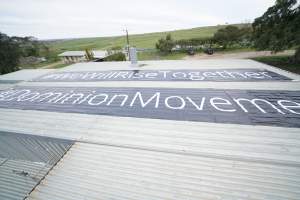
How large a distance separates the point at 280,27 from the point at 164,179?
906 inches

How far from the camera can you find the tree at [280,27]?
1864cm

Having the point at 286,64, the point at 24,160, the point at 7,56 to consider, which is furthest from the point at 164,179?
the point at 7,56

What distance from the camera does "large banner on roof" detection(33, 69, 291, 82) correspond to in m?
9.62

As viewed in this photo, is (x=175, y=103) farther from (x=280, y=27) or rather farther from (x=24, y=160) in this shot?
(x=280, y=27)

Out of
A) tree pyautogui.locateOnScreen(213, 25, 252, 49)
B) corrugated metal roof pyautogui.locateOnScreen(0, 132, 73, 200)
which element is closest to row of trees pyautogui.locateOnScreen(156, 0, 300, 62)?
tree pyautogui.locateOnScreen(213, 25, 252, 49)

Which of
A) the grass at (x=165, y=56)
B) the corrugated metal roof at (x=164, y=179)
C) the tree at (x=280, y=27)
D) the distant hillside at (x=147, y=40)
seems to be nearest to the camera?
the corrugated metal roof at (x=164, y=179)

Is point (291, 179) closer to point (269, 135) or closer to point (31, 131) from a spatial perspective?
point (269, 135)

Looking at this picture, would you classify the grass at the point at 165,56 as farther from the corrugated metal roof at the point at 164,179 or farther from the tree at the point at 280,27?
the corrugated metal roof at the point at 164,179

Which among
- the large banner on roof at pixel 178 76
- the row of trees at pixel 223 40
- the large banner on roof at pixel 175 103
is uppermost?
the row of trees at pixel 223 40

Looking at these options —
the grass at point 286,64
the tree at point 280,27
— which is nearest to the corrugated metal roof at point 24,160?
the grass at point 286,64

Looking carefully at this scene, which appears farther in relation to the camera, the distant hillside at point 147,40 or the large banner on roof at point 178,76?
the distant hillside at point 147,40

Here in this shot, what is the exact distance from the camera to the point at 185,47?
41.0 m

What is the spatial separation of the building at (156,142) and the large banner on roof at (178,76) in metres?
0.63

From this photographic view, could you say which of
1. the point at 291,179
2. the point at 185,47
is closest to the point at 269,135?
the point at 291,179
